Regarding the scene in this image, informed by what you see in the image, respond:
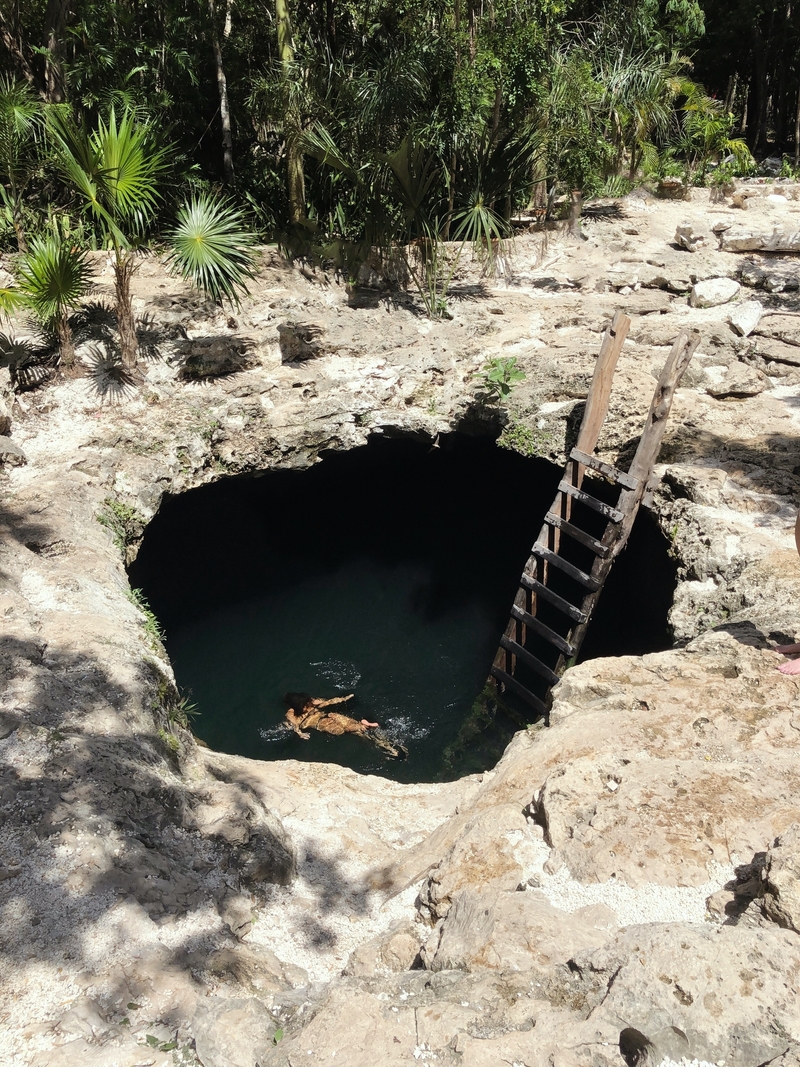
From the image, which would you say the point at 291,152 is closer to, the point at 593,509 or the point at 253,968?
the point at 593,509

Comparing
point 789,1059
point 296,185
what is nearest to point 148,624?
point 789,1059

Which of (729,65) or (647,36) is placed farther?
(729,65)

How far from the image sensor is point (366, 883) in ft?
15.6

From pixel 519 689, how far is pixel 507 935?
5.27m

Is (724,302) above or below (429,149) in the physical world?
below

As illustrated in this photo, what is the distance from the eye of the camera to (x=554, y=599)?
800 cm

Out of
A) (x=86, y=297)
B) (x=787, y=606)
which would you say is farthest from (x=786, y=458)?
(x=86, y=297)

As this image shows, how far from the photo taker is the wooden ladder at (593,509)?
291 inches

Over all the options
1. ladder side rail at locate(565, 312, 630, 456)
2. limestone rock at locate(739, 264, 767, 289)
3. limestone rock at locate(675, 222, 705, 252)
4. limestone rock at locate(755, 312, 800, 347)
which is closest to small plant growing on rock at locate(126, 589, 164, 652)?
ladder side rail at locate(565, 312, 630, 456)

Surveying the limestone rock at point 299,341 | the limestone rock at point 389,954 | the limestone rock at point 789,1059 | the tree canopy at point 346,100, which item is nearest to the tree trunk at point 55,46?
the tree canopy at point 346,100

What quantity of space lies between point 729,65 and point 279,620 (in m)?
23.9

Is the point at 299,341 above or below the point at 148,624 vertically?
above

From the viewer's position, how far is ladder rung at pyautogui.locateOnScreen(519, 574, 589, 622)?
7.79 m

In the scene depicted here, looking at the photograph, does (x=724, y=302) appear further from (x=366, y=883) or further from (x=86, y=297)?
(x=366, y=883)
